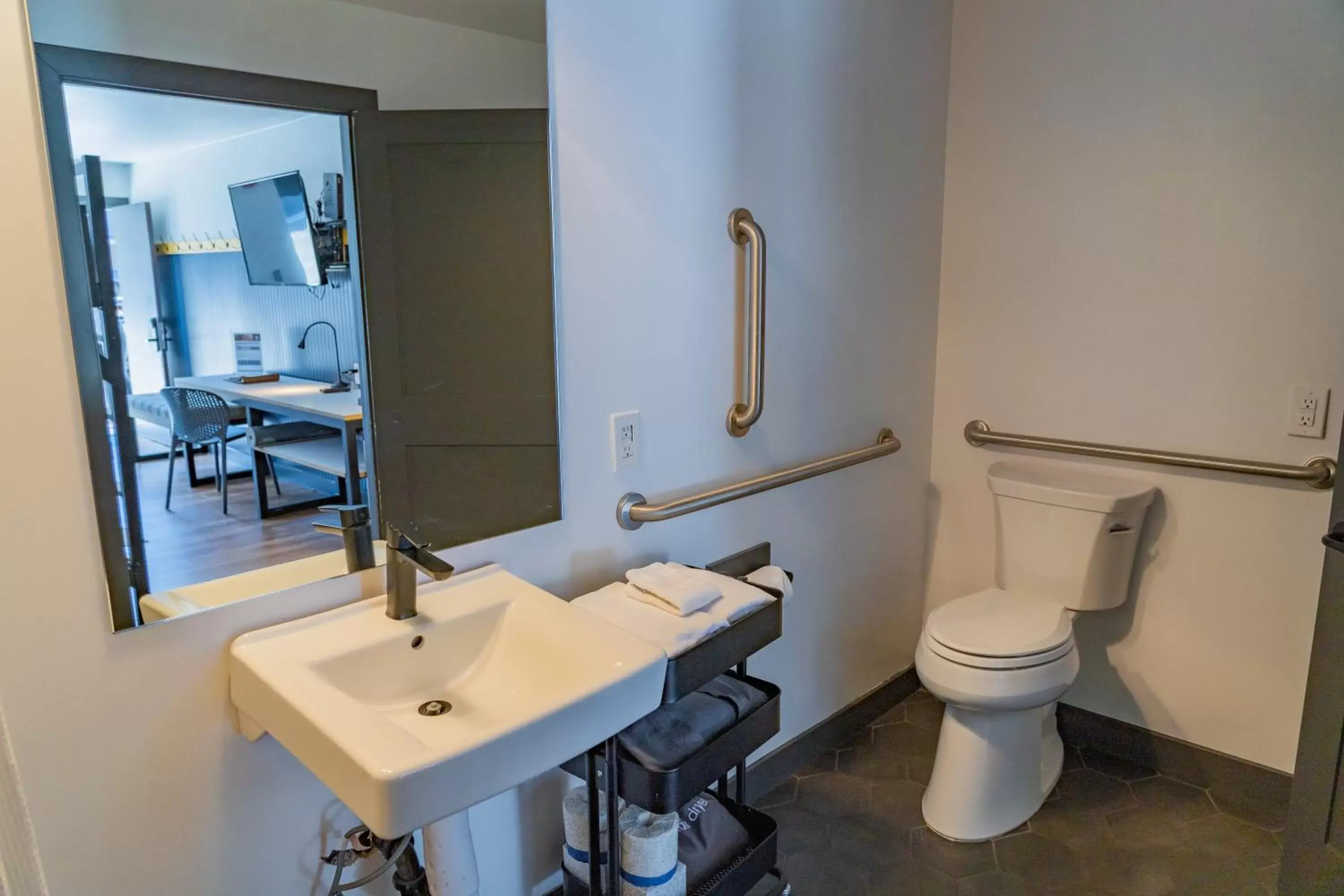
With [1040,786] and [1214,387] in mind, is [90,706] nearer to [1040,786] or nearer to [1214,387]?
[1040,786]

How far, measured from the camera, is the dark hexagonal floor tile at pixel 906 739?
8.21ft

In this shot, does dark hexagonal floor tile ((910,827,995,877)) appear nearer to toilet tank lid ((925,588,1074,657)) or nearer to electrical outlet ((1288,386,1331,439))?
toilet tank lid ((925,588,1074,657))

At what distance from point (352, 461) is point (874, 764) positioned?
5.80 ft

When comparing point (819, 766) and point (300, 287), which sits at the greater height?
point (300, 287)

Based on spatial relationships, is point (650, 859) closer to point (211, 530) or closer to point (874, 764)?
point (211, 530)

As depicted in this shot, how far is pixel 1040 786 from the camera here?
7.42 feet

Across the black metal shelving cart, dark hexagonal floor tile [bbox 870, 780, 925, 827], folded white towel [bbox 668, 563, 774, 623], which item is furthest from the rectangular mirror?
dark hexagonal floor tile [bbox 870, 780, 925, 827]

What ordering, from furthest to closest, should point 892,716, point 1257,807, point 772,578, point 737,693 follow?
point 892,716
point 1257,807
point 772,578
point 737,693

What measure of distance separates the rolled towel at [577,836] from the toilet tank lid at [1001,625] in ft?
3.24

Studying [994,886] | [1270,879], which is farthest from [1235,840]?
[994,886]

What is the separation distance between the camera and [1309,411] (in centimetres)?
207

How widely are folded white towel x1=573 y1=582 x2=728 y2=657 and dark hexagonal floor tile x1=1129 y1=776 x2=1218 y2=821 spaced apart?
5.14 feet

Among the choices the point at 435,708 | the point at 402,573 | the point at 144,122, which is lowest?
the point at 435,708

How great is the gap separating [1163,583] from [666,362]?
1593mm
